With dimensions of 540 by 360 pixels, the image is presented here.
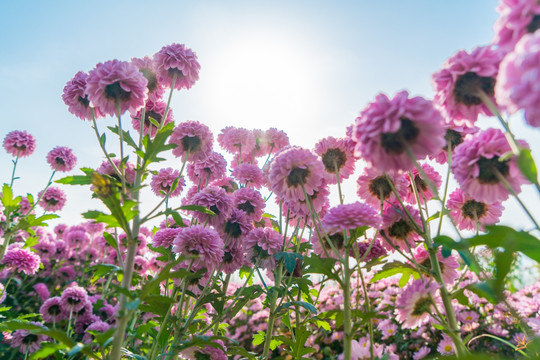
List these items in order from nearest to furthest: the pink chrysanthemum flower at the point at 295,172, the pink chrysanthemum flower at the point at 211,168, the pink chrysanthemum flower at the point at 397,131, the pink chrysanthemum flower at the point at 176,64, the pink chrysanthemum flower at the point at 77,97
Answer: the pink chrysanthemum flower at the point at 397,131
the pink chrysanthemum flower at the point at 295,172
the pink chrysanthemum flower at the point at 77,97
the pink chrysanthemum flower at the point at 176,64
the pink chrysanthemum flower at the point at 211,168

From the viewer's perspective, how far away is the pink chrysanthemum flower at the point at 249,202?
232 cm

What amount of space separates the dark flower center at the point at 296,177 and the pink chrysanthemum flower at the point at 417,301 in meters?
0.70

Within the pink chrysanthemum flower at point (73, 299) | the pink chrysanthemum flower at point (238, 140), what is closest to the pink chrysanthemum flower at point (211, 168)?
the pink chrysanthemum flower at point (238, 140)

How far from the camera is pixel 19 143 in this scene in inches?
163

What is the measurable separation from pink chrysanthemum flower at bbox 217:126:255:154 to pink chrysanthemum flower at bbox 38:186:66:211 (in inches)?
115

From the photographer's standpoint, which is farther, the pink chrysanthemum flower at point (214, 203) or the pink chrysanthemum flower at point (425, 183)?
the pink chrysanthemum flower at point (214, 203)

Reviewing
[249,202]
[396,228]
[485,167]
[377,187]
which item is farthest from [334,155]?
[485,167]

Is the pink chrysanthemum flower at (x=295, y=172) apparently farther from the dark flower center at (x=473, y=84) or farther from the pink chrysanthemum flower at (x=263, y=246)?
the dark flower center at (x=473, y=84)

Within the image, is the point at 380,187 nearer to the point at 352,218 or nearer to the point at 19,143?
the point at 352,218

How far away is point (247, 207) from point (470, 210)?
1.42 m

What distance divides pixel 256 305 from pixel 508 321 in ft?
13.6

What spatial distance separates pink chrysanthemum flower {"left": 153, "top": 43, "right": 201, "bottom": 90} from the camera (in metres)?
2.13

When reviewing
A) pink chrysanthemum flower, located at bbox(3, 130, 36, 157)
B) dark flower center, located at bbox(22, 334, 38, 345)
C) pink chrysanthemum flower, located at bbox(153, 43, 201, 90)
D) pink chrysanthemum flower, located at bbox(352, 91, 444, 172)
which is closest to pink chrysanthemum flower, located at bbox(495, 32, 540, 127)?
pink chrysanthemum flower, located at bbox(352, 91, 444, 172)

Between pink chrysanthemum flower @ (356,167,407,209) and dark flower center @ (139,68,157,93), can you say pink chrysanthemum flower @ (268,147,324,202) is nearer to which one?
pink chrysanthemum flower @ (356,167,407,209)
